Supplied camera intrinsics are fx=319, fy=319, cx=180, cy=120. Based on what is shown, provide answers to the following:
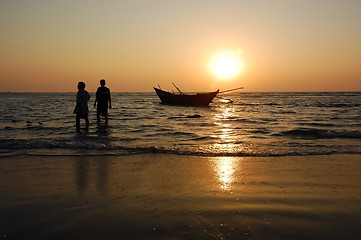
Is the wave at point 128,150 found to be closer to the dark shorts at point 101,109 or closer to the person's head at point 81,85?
the person's head at point 81,85

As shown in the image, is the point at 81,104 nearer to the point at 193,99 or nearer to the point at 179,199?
the point at 179,199

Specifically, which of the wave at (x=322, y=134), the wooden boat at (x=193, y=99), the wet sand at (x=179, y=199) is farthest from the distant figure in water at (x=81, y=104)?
the wooden boat at (x=193, y=99)

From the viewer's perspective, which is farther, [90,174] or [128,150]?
[128,150]

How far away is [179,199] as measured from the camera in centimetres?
400

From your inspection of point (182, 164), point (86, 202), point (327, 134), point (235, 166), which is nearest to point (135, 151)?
point (182, 164)

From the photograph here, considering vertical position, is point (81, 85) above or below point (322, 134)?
above

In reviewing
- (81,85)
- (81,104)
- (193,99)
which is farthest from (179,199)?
(193,99)

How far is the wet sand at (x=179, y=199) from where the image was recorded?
3.05 meters

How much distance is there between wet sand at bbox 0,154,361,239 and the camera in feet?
10.0

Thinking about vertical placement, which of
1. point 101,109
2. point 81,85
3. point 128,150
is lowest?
point 128,150

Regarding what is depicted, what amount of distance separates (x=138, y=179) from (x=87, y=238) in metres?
2.20

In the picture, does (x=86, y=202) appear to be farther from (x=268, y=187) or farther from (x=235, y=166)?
(x=235, y=166)

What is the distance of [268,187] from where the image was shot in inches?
181

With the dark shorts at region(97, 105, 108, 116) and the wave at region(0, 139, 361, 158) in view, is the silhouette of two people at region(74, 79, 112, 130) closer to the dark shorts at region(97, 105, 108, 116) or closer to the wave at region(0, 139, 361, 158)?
the dark shorts at region(97, 105, 108, 116)
